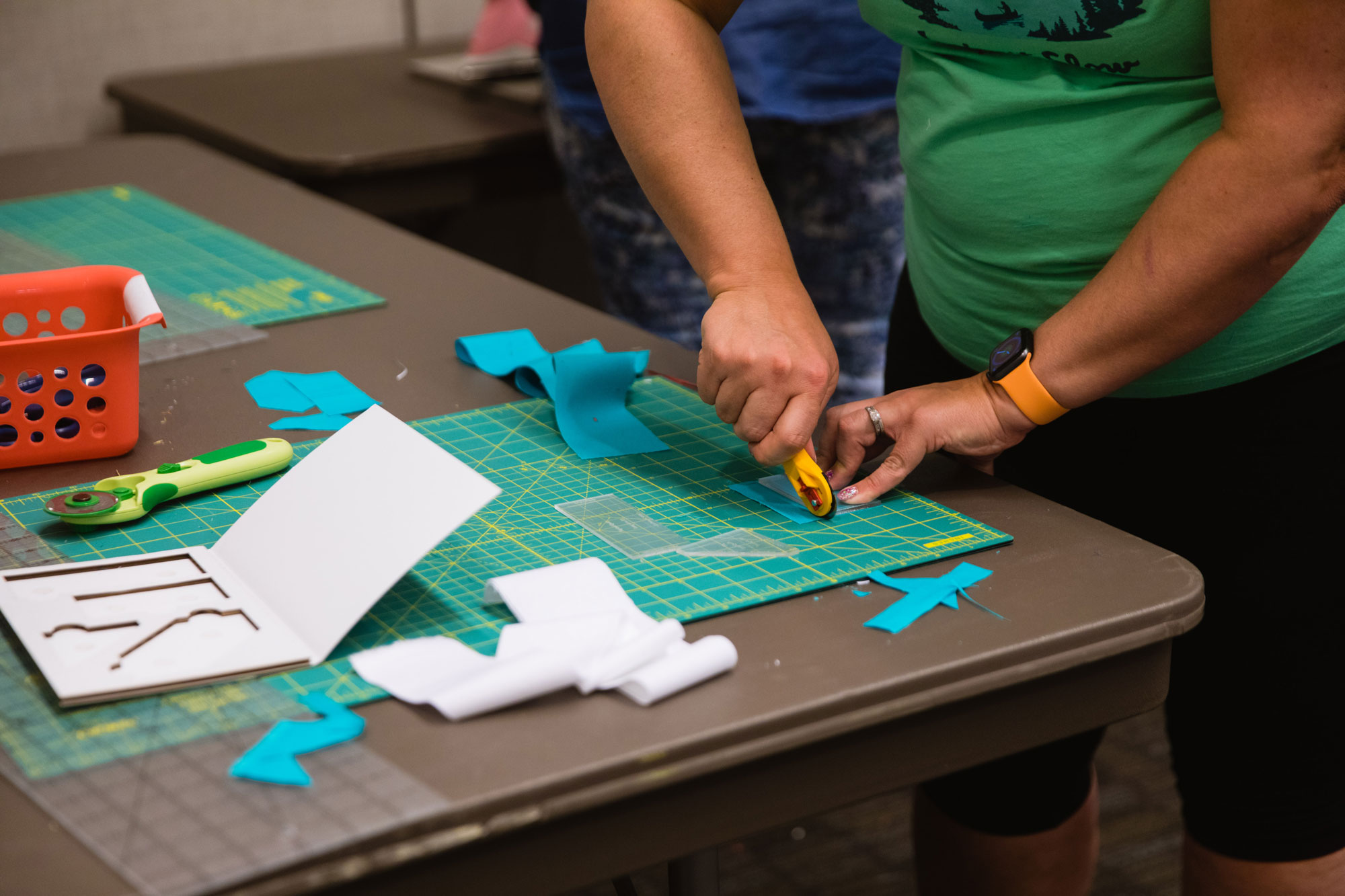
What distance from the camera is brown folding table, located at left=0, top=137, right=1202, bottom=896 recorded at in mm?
532

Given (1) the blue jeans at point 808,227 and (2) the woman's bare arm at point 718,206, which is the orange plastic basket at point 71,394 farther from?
(1) the blue jeans at point 808,227

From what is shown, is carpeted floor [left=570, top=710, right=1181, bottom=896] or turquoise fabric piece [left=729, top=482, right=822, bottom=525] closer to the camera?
turquoise fabric piece [left=729, top=482, right=822, bottom=525]

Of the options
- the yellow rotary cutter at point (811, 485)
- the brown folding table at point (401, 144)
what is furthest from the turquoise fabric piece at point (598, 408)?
the brown folding table at point (401, 144)

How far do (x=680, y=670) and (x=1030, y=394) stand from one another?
0.31 m

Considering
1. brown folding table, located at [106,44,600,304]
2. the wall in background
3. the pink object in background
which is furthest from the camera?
the wall in background

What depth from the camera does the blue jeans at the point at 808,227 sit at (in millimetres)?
1584

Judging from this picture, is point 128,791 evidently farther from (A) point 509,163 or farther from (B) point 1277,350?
(A) point 509,163

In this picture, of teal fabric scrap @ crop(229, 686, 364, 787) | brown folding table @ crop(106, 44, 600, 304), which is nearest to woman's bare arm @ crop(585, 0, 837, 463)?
teal fabric scrap @ crop(229, 686, 364, 787)

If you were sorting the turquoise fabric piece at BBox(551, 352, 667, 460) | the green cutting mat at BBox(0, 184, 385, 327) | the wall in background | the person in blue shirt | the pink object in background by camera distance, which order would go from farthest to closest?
1. the wall in background
2. the pink object in background
3. the person in blue shirt
4. the green cutting mat at BBox(0, 184, 385, 327)
5. the turquoise fabric piece at BBox(551, 352, 667, 460)

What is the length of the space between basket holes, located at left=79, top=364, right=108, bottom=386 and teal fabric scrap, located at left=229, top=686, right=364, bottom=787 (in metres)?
0.34

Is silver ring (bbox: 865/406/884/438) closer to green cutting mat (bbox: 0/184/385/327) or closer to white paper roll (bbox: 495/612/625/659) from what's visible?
white paper roll (bbox: 495/612/625/659)

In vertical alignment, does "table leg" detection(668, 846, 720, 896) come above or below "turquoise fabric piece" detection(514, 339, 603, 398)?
below

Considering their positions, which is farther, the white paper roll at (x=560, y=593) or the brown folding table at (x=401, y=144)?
the brown folding table at (x=401, y=144)

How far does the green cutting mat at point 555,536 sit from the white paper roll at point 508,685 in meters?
0.05
